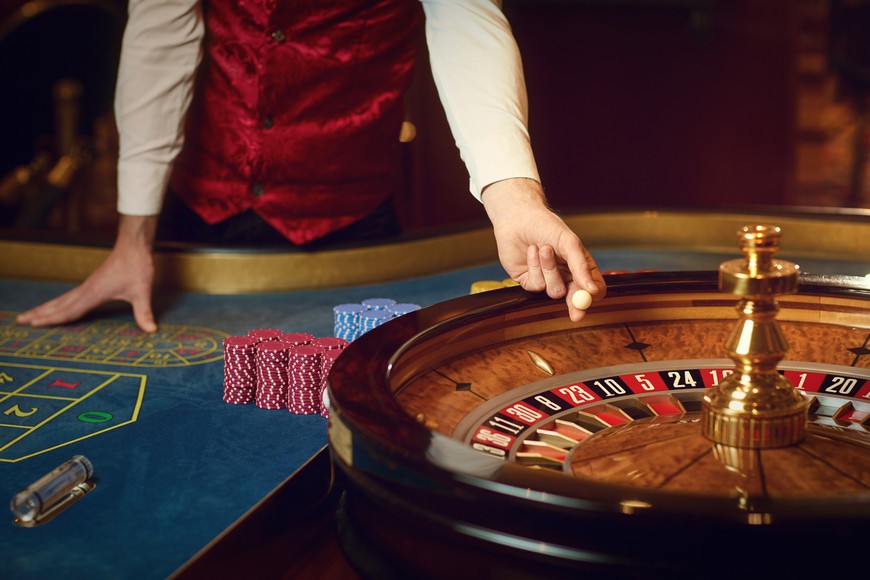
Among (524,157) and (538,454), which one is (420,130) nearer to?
(524,157)

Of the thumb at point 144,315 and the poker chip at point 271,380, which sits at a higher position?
the poker chip at point 271,380

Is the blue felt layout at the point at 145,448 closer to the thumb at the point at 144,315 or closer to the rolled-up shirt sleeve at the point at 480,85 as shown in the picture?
the thumb at the point at 144,315

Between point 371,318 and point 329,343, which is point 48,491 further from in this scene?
point 371,318

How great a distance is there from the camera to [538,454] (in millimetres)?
1124

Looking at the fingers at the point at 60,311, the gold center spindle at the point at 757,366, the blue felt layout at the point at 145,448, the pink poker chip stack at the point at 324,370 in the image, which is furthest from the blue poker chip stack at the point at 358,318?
the gold center spindle at the point at 757,366

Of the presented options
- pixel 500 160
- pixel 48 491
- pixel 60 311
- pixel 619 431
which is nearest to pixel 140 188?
pixel 60 311

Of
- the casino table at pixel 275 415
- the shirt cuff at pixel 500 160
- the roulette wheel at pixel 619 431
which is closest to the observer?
the roulette wheel at pixel 619 431

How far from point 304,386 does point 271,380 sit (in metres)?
0.05

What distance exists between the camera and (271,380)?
4.57 feet

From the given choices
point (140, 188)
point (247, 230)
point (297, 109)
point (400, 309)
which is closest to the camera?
point (400, 309)

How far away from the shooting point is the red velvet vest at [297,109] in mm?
2191

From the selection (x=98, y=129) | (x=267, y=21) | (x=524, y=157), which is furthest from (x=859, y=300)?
(x=98, y=129)

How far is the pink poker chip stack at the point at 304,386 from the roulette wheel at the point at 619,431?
0.21 meters

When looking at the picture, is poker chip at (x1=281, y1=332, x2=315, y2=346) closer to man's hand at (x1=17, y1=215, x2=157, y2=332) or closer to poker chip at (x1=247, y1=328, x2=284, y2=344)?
poker chip at (x1=247, y1=328, x2=284, y2=344)
